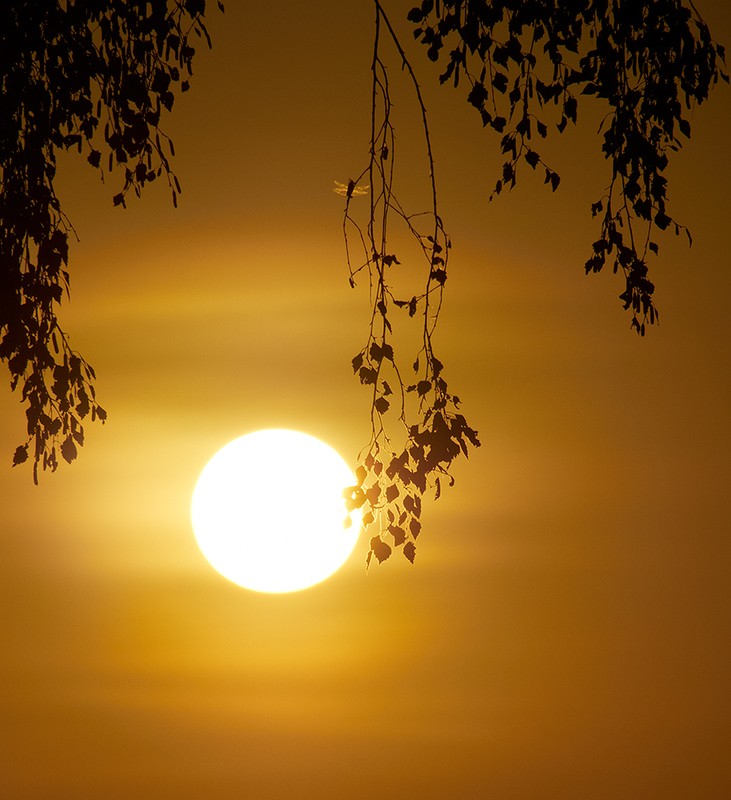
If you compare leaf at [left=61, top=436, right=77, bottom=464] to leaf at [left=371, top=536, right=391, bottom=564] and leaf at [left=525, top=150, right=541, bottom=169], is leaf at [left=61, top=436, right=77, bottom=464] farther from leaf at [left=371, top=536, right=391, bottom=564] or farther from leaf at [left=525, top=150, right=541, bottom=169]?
→ leaf at [left=525, top=150, right=541, bottom=169]

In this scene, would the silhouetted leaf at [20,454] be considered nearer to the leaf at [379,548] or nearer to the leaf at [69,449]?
the leaf at [69,449]

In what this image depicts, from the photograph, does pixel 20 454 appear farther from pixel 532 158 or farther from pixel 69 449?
pixel 532 158

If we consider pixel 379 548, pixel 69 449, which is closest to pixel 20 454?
pixel 69 449

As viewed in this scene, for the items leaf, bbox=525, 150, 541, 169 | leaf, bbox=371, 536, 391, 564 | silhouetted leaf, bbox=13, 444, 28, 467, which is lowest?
leaf, bbox=371, 536, 391, 564

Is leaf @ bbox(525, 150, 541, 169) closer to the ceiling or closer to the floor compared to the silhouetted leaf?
closer to the ceiling

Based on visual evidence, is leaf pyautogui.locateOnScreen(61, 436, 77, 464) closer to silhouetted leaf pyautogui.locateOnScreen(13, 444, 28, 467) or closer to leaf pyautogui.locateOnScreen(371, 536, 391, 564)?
silhouetted leaf pyautogui.locateOnScreen(13, 444, 28, 467)

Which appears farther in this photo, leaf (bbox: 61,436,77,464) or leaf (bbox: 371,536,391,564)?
leaf (bbox: 61,436,77,464)

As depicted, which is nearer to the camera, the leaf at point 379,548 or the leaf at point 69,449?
the leaf at point 379,548

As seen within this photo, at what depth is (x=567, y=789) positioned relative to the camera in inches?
626

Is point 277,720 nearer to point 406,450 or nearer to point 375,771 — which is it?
point 375,771

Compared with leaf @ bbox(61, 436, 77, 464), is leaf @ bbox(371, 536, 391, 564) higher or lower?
lower

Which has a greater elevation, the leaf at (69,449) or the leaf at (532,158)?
the leaf at (532,158)

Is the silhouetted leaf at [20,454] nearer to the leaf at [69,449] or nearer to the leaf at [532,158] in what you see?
the leaf at [69,449]

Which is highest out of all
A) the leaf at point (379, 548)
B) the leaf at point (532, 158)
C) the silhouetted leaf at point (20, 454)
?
the leaf at point (532, 158)
